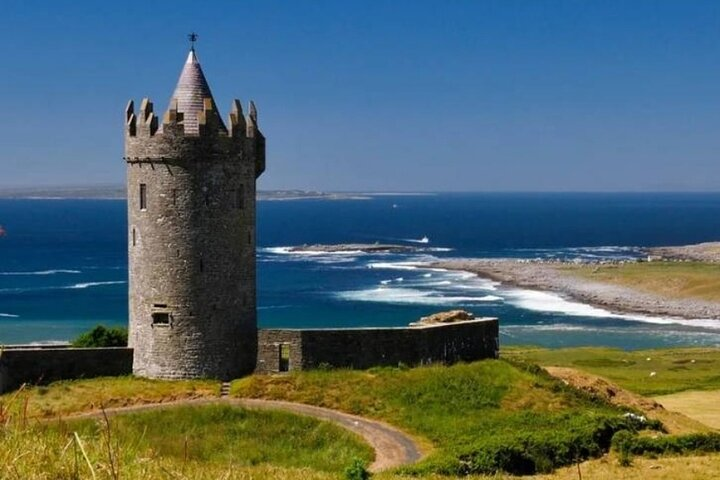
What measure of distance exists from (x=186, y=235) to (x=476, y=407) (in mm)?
9721

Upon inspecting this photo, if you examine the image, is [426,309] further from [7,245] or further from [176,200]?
[7,245]

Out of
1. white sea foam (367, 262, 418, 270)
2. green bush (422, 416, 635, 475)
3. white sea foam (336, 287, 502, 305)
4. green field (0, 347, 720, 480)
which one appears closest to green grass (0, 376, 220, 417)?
green field (0, 347, 720, 480)

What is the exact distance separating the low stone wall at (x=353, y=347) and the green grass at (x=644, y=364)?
21.7 meters

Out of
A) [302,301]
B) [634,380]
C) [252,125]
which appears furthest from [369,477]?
[302,301]

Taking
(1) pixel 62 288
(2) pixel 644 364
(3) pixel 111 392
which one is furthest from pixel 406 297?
(3) pixel 111 392

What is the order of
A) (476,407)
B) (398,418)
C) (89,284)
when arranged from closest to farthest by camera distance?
(398,418)
(476,407)
(89,284)

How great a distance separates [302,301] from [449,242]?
91.9m

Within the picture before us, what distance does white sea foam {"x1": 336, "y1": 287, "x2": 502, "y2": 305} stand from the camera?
306ft

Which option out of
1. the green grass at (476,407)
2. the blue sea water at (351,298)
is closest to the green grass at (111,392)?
the green grass at (476,407)

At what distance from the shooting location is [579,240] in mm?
192250

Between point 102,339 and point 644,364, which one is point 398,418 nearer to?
point 102,339

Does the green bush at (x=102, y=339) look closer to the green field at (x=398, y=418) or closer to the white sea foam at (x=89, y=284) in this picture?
the green field at (x=398, y=418)

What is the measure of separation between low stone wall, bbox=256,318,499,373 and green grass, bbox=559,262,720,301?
7727 centimetres

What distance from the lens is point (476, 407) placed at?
2458 cm
